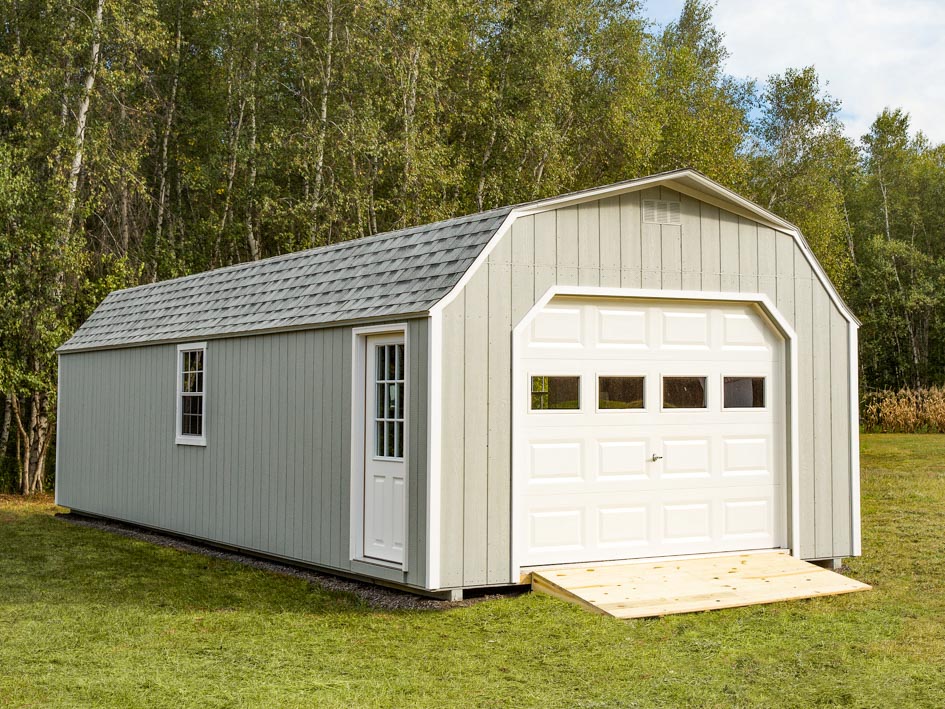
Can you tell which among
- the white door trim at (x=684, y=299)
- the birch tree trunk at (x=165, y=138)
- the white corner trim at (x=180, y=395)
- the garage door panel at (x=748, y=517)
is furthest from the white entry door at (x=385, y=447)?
the birch tree trunk at (x=165, y=138)

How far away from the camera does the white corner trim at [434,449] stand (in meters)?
8.13

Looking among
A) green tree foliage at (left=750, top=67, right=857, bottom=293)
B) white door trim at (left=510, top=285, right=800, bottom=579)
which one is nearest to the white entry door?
white door trim at (left=510, top=285, right=800, bottom=579)

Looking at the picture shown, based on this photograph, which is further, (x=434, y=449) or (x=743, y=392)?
(x=743, y=392)

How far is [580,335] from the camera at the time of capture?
29.7 ft

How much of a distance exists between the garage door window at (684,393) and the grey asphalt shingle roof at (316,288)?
2.21 m

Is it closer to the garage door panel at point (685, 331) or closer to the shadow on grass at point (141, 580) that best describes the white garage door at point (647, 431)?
the garage door panel at point (685, 331)

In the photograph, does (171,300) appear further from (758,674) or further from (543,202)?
(758,674)

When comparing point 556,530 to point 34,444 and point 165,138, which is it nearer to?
point 34,444

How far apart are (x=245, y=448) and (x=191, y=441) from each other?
1.26m

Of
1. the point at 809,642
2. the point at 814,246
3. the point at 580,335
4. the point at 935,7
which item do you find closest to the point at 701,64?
the point at 814,246

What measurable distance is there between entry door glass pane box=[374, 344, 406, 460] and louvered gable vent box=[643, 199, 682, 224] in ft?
8.06

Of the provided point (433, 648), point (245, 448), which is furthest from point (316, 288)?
point (433, 648)

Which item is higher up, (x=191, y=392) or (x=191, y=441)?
(x=191, y=392)

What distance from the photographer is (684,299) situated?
9359 millimetres
